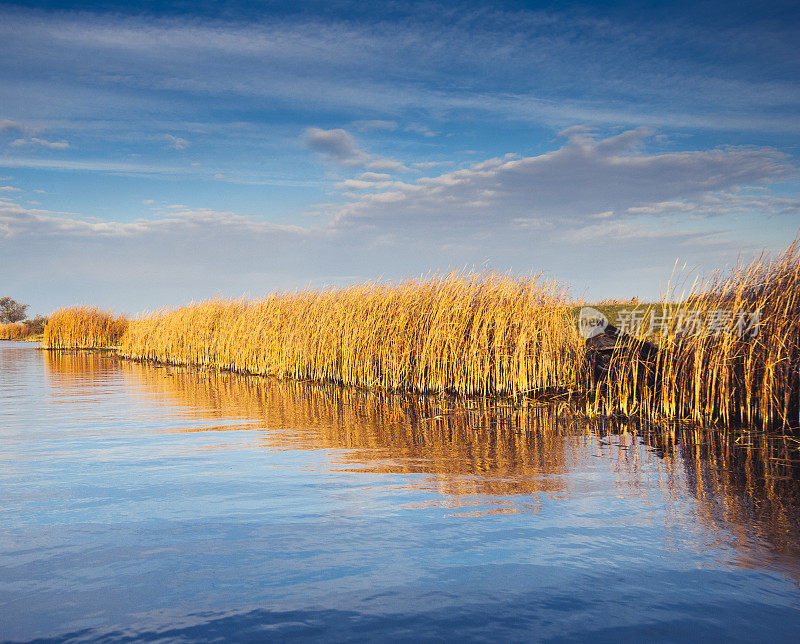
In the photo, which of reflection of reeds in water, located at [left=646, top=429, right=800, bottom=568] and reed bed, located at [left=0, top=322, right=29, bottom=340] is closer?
reflection of reeds in water, located at [left=646, top=429, right=800, bottom=568]

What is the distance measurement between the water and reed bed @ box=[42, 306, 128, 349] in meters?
35.7

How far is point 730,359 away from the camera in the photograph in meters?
8.80

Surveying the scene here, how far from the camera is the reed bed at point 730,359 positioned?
846cm

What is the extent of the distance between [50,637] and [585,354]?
10719 mm

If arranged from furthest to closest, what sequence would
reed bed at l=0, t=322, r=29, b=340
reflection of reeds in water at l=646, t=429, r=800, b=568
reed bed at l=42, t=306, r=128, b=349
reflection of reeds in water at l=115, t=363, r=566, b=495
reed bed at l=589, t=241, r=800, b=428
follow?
reed bed at l=0, t=322, r=29, b=340
reed bed at l=42, t=306, r=128, b=349
reed bed at l=589, t=241, r=800, b=428
reflection of reeds in water at l=115, t=363, r=566, b=495
reflection of reeds in water at l=646, t=429, r=800, b=568

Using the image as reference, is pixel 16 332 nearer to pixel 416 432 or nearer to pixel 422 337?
pixel 422 337

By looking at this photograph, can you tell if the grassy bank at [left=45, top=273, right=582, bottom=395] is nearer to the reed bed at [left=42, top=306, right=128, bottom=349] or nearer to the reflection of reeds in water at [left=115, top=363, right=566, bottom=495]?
the reflection of reeds in water at [left=115, top=363, right=566, bottom=495]

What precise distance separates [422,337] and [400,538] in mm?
10039

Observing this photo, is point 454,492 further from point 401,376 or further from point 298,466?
point 401,376

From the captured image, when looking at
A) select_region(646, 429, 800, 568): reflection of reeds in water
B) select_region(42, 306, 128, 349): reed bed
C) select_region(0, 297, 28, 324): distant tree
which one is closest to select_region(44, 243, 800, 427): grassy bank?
select_region(646, 429, 800, 568): reflection of reeds in water

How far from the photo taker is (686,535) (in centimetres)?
435

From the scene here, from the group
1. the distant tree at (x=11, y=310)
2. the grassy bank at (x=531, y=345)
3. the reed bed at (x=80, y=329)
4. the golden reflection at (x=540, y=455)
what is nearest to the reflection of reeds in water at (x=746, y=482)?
the golden reflection at (x=540, y=455)

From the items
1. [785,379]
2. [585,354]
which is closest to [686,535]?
[785,379]

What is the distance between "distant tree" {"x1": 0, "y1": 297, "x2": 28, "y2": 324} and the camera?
8326 centimetres
